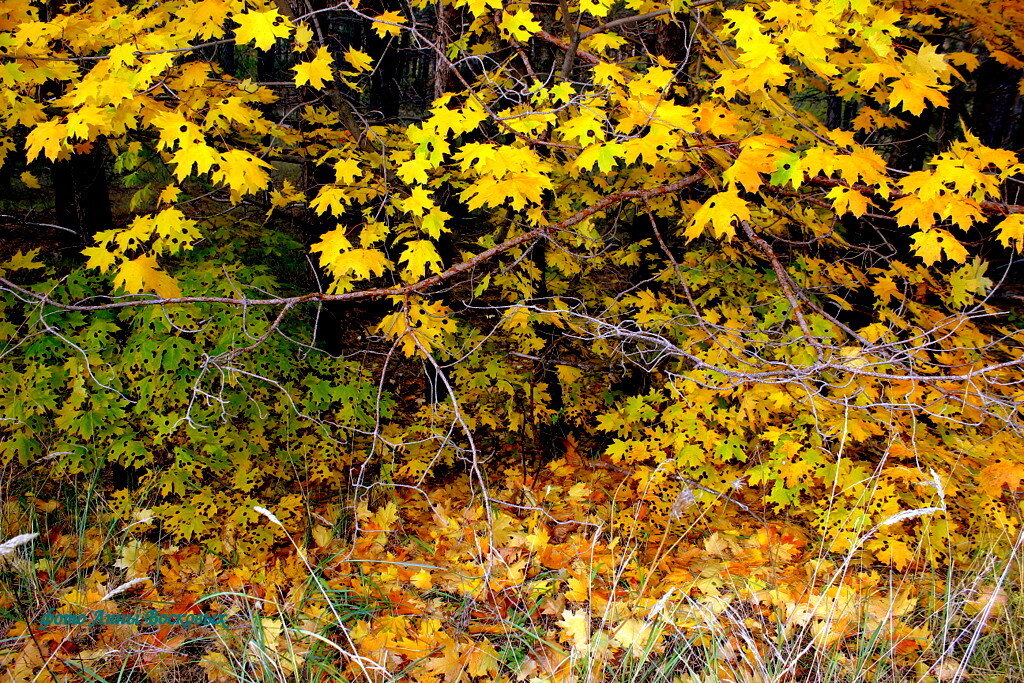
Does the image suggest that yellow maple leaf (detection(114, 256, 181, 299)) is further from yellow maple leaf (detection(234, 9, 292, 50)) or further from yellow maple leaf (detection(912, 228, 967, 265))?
A: yellow maple leaf (detection(912, 228, 967, 265))

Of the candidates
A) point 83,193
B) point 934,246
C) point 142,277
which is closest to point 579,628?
point 934,246

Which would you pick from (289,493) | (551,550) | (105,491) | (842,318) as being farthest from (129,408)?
(842,318)

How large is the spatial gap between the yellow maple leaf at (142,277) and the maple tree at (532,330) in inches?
1.0

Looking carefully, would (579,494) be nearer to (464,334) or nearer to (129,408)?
(464,334)

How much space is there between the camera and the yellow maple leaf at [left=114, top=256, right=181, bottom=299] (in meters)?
3.35

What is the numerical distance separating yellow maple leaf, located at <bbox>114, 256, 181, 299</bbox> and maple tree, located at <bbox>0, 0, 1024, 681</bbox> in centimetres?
3

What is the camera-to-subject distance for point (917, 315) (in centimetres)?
473

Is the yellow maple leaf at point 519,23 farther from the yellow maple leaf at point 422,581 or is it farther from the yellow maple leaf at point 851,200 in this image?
the yellow maple leaf at point 422,581

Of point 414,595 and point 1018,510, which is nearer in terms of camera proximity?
point 414,595

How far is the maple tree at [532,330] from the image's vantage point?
3.04 m

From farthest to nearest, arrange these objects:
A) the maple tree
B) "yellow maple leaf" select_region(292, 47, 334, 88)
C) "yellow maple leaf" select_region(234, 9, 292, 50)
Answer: "yellow maple leaf" select_region(292, 47, 334, 88), the maple tree, "yellow maple leaf" select_region(234, 9, 292, 50)

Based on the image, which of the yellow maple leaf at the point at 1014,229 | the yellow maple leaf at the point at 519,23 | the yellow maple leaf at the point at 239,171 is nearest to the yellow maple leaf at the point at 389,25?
the yellow maple leaf at the point at 519,23

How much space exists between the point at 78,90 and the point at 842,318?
5.80 m

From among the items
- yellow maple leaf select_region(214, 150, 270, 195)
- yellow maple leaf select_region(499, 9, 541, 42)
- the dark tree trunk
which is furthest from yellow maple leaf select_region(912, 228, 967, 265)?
the dark tree trunk
